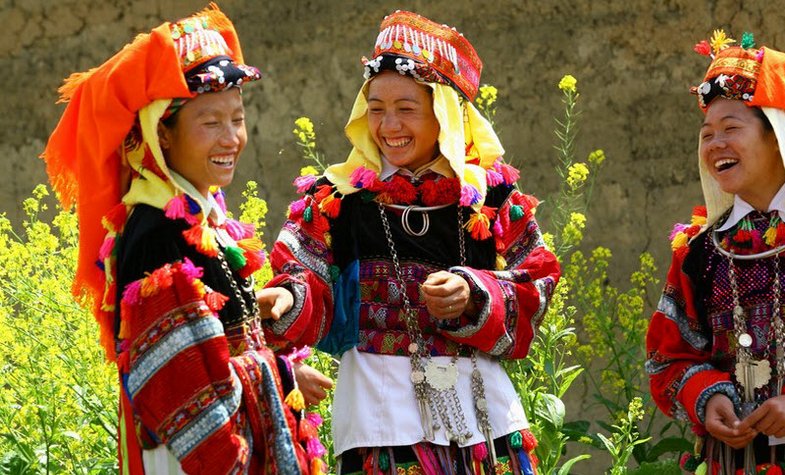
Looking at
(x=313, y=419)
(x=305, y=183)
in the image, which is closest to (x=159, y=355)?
(x=313, y=419)

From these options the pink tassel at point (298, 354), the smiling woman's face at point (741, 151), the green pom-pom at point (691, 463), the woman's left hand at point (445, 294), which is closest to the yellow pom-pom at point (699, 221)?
the smiling woman's face at point (741, 151)

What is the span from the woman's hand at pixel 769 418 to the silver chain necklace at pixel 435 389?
2.45ft

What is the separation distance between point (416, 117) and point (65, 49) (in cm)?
372

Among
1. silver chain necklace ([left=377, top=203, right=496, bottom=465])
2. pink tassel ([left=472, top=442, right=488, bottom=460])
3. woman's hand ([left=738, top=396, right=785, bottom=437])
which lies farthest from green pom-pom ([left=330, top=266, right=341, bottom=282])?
woman's hand ([left=738, top=396, right=785, bottom=437])

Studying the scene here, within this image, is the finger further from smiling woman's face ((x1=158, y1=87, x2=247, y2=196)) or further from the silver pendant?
smiling woman's face ((x1=158, y1=87, x2=247, y2=196))

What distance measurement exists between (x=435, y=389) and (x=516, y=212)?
2.02 feet

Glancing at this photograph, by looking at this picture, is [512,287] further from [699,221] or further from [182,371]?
[182,371]

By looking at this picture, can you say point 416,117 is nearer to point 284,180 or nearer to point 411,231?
point 411,231

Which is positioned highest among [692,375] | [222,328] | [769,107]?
[769,107]

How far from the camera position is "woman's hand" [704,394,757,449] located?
3828 millimetres

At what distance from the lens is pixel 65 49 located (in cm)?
714

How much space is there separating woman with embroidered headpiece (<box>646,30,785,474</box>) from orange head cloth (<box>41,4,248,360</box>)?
1580 millimetres

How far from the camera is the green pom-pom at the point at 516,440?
3.94m

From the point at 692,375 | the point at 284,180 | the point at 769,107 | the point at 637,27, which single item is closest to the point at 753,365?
the point at 692,375
